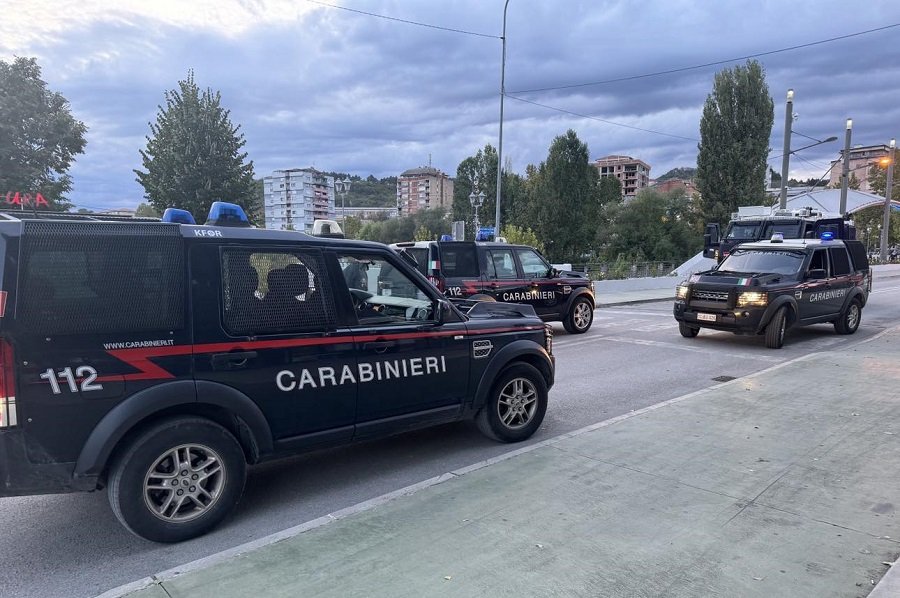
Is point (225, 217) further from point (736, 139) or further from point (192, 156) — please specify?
point (736, 139)

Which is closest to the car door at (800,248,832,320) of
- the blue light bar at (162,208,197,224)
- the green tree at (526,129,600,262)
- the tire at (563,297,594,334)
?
the tire at (563,297,594,334)

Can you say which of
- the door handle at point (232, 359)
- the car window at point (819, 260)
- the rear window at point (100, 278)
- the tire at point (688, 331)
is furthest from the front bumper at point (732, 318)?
the rear window at point (100, 278)

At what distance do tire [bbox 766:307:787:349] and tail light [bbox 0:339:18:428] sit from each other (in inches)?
428

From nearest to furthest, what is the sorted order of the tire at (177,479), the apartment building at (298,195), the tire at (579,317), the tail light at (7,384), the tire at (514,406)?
the tail light at (7,384)
the tire at (177,479)
the tire at (514,406)
the tire at (579,317)
the apartment building at (298,195)

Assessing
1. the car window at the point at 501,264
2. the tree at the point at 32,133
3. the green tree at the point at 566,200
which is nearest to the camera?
the car window at the point at 501,264

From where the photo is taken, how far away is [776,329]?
10305 mm

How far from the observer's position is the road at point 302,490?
3.26m

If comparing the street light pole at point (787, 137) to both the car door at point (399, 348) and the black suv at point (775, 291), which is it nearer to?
the black suv at point (775, 291)

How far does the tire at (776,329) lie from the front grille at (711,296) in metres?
0.91

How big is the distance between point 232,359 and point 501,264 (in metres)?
7.76

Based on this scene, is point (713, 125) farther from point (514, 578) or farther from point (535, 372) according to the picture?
point (514, 578)

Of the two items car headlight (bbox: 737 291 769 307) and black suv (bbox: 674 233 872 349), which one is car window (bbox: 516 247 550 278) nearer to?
black suv (bbox: 674 233 872 349)

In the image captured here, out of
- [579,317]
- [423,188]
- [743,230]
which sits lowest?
[579,317]

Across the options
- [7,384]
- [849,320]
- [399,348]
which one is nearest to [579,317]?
[849,320]
